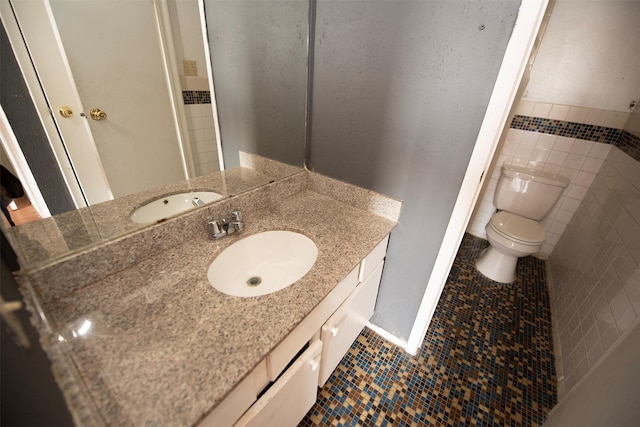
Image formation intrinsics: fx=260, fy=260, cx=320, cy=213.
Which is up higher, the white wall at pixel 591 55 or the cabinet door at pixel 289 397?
the white wall at pixel 591 55

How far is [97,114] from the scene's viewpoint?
659 millimetres

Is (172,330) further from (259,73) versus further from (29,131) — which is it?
(259,73)

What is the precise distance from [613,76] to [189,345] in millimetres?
2855

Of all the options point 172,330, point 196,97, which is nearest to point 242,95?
point 196,97

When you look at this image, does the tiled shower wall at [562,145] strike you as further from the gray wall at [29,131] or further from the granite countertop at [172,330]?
the gray wall at [29,131]

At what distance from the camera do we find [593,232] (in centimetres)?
167

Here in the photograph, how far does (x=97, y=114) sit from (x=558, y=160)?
2809 millimetres

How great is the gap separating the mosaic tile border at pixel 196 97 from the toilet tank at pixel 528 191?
2.22 m

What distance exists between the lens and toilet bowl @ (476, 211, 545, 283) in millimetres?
1826

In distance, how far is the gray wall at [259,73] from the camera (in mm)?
1026

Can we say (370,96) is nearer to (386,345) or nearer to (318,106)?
(318,106)

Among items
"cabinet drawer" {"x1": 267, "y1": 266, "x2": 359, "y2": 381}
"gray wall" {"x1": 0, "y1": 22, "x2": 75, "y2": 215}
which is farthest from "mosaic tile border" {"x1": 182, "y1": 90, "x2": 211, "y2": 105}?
"cabinet drawer" {"x1": 267, "y1": 266, "x2": 359, "y2": 381}

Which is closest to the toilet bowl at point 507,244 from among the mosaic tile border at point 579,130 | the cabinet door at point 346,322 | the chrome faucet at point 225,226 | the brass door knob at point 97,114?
the mosaic tile border at point 579,130

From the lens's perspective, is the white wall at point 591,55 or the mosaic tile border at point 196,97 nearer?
the mosaic tile border at point 196,97
